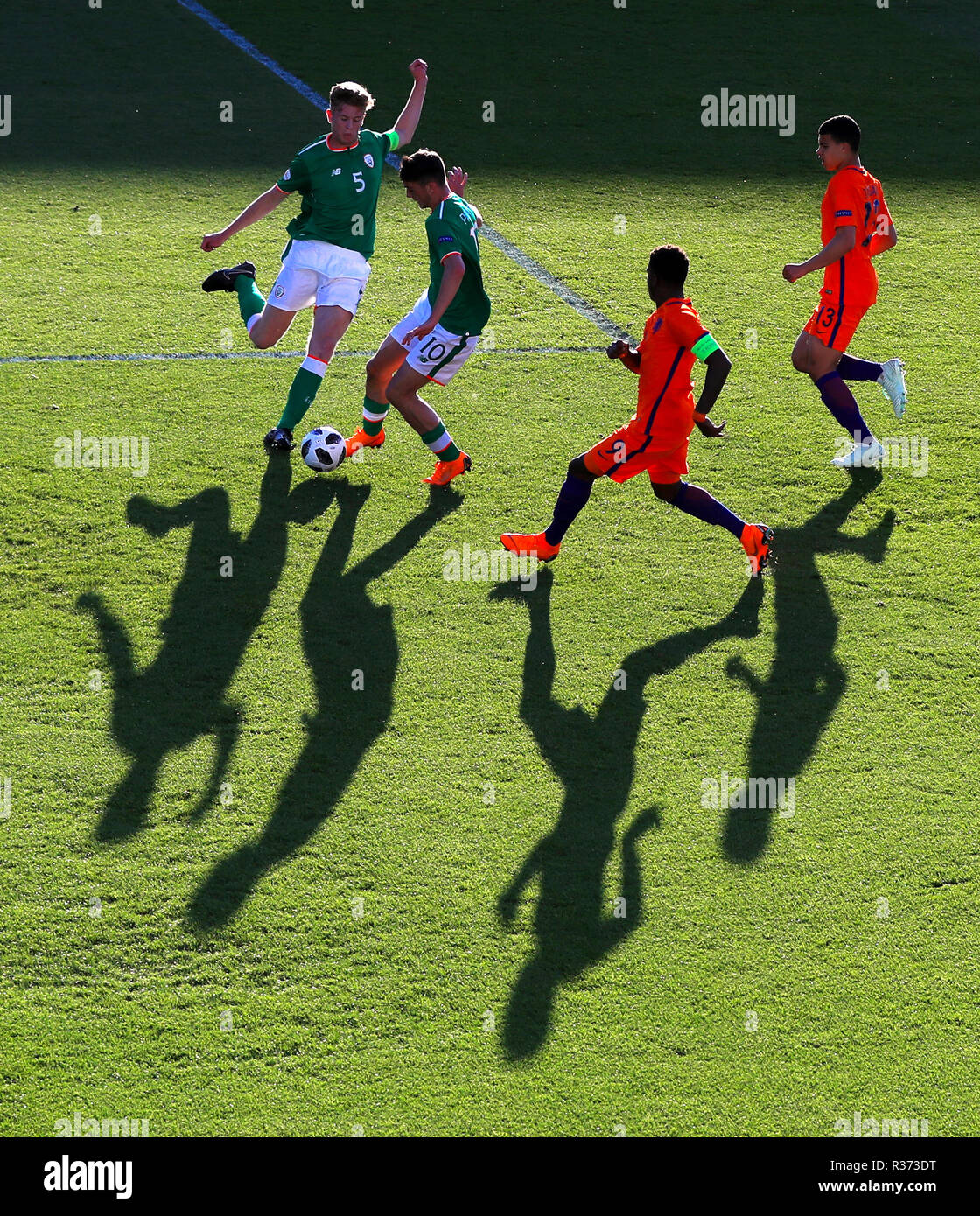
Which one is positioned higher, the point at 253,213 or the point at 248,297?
the point at 253,213

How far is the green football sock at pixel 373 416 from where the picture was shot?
7.66 meters

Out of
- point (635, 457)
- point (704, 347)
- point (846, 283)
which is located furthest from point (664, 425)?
point (846, 283)

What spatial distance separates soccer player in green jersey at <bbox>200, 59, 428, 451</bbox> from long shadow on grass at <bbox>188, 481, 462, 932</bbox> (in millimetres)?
811

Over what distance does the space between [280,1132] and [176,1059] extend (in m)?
0.43

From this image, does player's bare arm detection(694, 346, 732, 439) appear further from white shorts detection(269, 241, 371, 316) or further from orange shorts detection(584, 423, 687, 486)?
white shorts detection(269, 241, 371, 316)

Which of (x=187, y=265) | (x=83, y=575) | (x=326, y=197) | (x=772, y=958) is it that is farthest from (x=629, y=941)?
(x=187, y=265)

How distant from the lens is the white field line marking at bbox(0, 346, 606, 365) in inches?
A: 345

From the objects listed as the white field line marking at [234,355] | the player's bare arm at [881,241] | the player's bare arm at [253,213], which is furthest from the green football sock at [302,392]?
the player's bare arm at [881,241]

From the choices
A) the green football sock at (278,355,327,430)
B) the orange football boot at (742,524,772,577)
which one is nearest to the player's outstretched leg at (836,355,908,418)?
the orange football boot at (742,524,772,577)

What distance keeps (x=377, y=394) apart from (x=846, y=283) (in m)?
2.67

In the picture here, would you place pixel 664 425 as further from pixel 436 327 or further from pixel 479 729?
pixel 479 729

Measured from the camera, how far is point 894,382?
7.96 meters

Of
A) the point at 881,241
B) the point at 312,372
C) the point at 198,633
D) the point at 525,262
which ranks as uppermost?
the point at 525,262

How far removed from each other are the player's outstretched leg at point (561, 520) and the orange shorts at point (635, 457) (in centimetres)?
7
